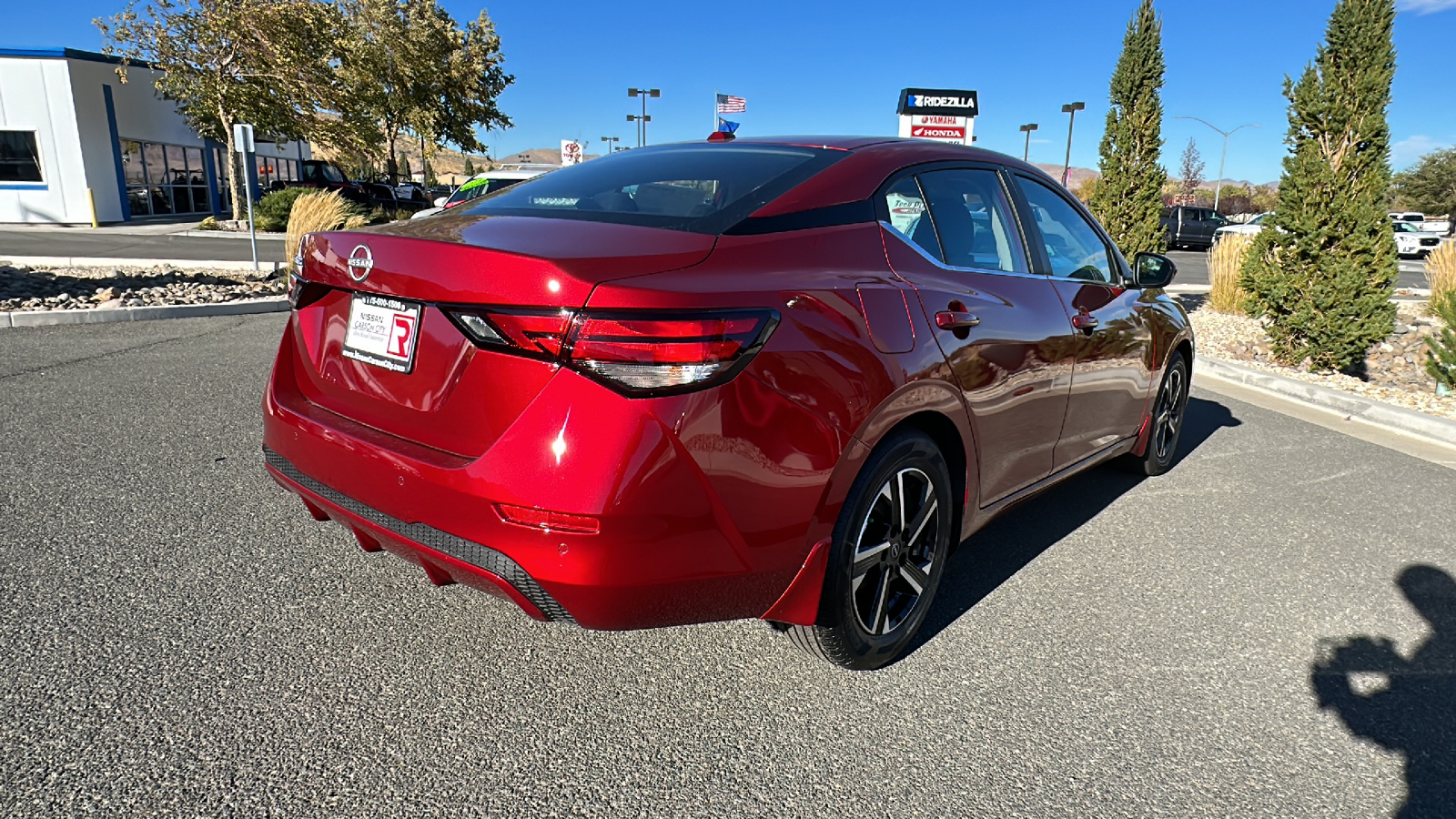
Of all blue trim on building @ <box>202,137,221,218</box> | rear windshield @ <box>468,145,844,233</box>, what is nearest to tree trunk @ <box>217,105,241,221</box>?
blue trim on building @ <box>202,137,221,218</box>

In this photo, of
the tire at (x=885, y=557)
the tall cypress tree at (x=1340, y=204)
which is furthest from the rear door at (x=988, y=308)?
the tall cypress tree at (x=1340, y=204)

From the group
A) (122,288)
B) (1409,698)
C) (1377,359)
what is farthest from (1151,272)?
(122,288)

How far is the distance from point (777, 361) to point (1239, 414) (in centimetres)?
602

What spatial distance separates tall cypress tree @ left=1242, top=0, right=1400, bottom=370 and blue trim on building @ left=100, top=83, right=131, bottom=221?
31051 mm

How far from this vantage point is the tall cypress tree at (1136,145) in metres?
12.4

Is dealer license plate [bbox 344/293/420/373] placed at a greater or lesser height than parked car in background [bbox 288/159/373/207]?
lesser

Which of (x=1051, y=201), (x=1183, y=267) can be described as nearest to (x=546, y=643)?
(x=1051, y=201)

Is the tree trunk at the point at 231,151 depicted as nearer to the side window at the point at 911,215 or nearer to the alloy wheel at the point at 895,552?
the side window at the point at 911,215

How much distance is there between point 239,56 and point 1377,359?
2930 centimetres

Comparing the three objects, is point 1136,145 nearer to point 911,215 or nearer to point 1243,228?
point 911,215

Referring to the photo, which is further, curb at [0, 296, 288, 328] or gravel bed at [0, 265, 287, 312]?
gravel bed at [0, 265, 287, 312]

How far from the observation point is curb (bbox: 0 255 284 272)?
14.4 m

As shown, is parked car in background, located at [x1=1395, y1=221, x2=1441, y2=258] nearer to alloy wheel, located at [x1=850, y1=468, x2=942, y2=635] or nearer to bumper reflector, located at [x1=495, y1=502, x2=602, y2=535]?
alloy wheel, located at [x1=850, y1=468, x2=942, y2=635]

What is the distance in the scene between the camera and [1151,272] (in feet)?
14.0
